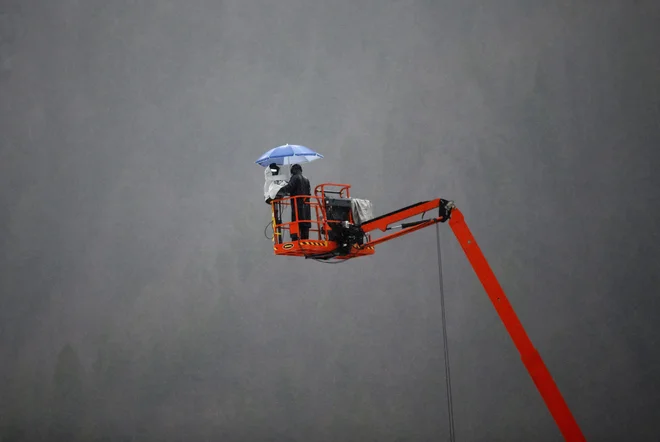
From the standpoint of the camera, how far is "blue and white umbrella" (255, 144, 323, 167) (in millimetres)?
10414

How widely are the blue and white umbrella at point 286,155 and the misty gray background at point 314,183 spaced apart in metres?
5.49

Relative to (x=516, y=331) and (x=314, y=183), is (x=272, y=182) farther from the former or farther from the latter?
(x=314, y=183)

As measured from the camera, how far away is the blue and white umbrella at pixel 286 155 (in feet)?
34.2

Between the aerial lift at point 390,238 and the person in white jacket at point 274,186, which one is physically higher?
the person in white jacket at point 274,186

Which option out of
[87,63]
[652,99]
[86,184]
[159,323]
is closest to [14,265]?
[86,184]

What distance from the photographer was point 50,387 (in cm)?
1623

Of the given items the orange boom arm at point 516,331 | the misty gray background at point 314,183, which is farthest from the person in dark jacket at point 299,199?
the misty gray background at point 314,183

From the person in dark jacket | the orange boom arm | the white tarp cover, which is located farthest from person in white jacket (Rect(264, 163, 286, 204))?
the orange boom arm

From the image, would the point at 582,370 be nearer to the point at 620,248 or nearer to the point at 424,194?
the point at 620,248

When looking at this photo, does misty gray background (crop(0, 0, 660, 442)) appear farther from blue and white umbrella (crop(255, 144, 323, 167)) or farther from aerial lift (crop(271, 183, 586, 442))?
aerial lift (crop(271, 183, 586, 442))

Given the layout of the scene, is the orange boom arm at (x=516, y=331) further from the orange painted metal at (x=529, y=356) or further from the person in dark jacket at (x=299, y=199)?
the person in dark jacket at (x=299, y=199)

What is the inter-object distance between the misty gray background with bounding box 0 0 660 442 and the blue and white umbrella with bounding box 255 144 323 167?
5494mm

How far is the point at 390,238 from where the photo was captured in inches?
368

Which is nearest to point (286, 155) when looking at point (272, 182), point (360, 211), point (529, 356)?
point (272, 182)
